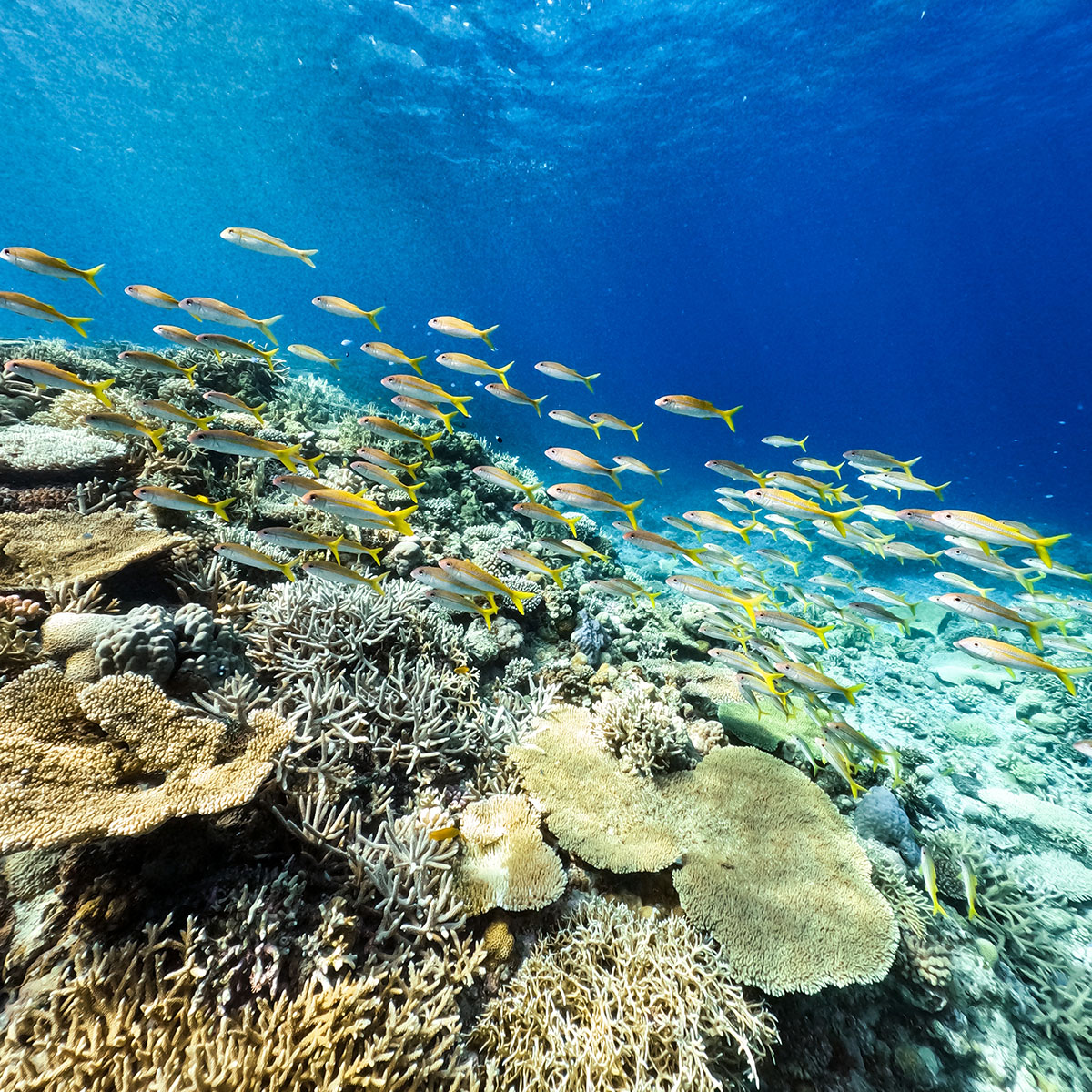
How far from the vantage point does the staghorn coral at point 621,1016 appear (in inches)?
91.7

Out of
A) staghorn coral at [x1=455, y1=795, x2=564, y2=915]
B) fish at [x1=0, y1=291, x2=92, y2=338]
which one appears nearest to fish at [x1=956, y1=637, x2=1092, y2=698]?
staghorn coral at [x1=455, y1=795, x2=564, y2=915]

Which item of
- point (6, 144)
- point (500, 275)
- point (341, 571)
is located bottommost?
point (341, 571)

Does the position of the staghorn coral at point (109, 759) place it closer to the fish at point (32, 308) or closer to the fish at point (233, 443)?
the fish at point (233, 443)

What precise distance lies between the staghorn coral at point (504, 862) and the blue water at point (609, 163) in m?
22.4

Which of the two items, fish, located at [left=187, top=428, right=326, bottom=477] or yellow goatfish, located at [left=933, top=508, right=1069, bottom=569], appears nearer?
fish, located at [left=187, top=428, right=326, bottom=477]

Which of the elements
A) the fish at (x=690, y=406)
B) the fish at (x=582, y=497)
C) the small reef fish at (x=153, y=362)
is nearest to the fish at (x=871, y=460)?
the fish at (x=690, y=406)

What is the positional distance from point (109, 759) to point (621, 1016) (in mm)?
2914

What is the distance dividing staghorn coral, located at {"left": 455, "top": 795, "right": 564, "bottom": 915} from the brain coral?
0.67ft

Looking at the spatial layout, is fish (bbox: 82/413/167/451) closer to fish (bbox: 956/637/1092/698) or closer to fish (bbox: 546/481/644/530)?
fish (bbox: 546/481/644/530)

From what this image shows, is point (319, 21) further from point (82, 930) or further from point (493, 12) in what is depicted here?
point (82, 930)

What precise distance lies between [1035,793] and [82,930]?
10.6 metres

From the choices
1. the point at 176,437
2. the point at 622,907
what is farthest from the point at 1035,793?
the point at 176,437

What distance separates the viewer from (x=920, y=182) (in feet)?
157

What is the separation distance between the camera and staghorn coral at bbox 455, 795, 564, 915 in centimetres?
275
